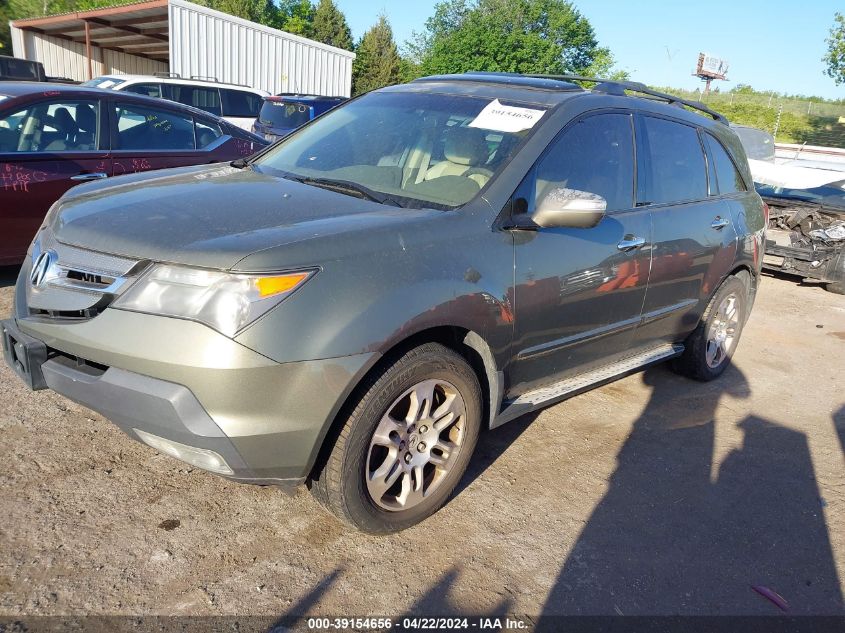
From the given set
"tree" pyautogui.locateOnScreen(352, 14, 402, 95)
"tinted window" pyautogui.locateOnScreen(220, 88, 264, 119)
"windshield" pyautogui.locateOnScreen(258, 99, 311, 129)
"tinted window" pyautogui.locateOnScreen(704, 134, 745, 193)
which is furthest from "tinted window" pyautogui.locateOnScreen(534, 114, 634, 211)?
"tree" pyautogui.locateOnScreen(352, 14, 402, 95)

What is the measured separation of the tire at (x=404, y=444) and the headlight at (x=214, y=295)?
0.52 m

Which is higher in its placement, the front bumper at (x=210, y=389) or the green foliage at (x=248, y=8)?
the green foliage at (x=248, y=8)

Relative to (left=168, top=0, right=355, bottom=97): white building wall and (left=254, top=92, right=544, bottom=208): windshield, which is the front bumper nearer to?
(left=254, top=92, right=544, bottom=208): windshield

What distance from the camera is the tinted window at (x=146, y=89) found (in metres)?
12.2

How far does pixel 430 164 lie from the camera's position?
3.40 meters

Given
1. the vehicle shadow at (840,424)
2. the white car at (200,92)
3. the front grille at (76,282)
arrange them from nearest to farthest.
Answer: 1. the front grille at (76,282)
2. the vehicle shadow at (840,424)
3. the white car at (200,92)

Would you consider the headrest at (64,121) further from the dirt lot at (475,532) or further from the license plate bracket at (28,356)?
the license plate bracket at (28,356)

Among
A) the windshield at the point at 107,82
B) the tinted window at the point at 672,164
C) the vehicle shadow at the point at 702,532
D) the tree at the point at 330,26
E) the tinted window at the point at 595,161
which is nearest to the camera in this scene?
the vehicle shadow at the point at 702,532

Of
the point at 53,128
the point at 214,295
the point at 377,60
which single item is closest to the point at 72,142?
the point at 53,128

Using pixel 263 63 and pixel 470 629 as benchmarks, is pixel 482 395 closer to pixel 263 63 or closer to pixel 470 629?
pixel 470 629

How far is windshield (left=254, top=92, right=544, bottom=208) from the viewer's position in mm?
3225

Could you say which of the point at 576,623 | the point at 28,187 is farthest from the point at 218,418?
the point at 28,187

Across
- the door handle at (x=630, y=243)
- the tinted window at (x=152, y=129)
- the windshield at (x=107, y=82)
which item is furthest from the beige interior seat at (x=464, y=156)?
the windshield at (x=107, y=82)

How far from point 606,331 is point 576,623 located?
1.65 metres
